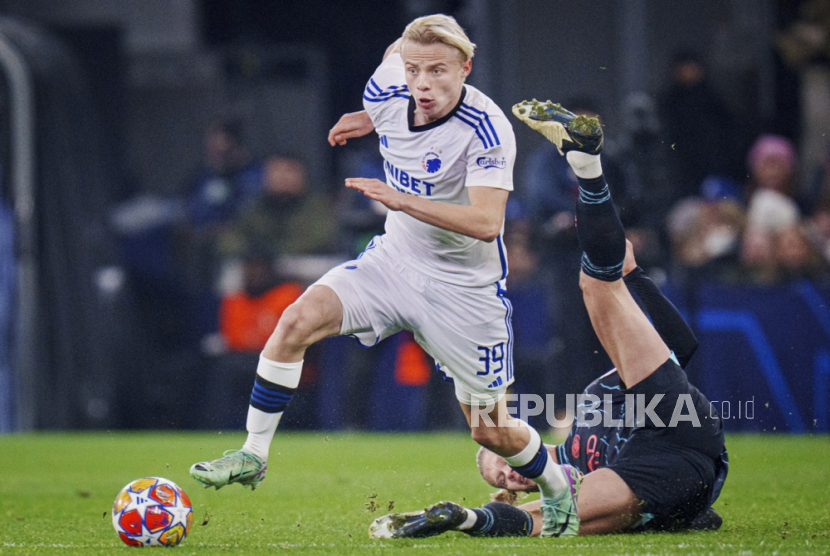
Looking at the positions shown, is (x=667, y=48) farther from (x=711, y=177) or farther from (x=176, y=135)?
(x=176, y=135)

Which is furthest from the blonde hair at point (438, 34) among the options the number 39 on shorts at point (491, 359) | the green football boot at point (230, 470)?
the green football boot at point (230, 470)

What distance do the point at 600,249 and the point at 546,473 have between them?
1.05 metres

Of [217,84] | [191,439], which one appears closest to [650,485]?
[191,439]

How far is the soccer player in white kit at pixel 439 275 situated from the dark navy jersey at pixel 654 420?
0.99 feet

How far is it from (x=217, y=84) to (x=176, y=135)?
911 millimetres

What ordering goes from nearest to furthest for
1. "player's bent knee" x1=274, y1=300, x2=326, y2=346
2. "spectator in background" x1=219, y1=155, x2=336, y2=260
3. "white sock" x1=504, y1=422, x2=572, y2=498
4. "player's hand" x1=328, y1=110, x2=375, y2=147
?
1. "player's bent knee" x1=274, y1=300, x2=326, y2=346
2. "white sock" x1=504, y1=422, x2=572, y2=498
3. "player's hand" x1=328, y1=110, x2=375, y2=147
4. "spectator in background" x1=219, y1=155, x2=336, y2=260

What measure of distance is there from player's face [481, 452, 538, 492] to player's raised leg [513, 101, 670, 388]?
2.33 ft

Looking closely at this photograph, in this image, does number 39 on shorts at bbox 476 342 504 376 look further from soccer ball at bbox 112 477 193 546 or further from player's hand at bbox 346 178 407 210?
soccer ball at bbox 112 477 193 546

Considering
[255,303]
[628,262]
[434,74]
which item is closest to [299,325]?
[434,74]

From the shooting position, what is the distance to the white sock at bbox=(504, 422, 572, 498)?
552cm

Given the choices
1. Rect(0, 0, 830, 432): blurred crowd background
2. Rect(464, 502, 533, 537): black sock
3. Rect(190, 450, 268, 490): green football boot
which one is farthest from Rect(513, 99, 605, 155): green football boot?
Rect(0, 0, 830, 432): blurred crowd background

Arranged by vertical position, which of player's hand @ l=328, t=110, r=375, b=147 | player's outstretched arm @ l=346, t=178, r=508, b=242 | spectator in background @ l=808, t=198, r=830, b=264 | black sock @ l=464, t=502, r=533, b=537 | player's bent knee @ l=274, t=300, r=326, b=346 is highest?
player's hand @ l=328, t=110, r=375, b=147

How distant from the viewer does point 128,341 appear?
12.2 m

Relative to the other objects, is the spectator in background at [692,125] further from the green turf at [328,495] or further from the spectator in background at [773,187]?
the green turf at [328,495]
